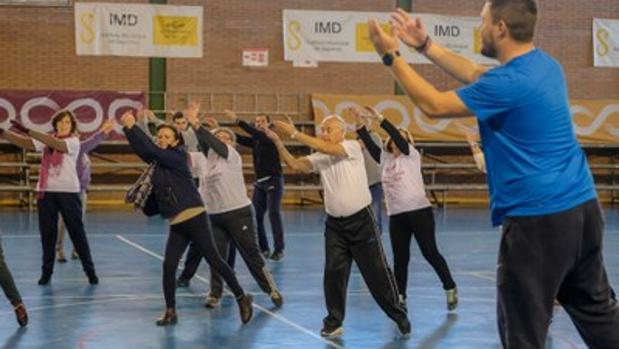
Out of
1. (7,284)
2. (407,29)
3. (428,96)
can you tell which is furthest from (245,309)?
(428,96)

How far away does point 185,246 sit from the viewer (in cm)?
990

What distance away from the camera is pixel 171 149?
993 cm

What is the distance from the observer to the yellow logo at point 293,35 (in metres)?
26.4

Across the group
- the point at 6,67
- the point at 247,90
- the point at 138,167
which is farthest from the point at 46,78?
the point at 247,90

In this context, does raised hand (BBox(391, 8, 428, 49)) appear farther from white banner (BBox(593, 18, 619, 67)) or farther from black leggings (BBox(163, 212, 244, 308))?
white banner (BBox(593, 18, 619, 67))

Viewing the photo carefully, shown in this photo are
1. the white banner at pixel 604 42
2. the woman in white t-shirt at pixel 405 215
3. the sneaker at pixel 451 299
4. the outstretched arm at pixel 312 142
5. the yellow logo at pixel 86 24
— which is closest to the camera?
the outstretched arm at pixel 312 142

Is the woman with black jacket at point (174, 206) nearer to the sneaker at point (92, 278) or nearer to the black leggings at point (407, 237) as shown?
the black leggings at point (407, 237)

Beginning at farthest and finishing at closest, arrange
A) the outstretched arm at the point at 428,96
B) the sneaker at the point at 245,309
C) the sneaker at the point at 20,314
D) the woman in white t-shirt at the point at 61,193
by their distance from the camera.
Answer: the woman in white t-shirt at the point at 61,193
the sneaker at the point at 245,309
the sneaker at the point at 20,314
the outstretched arm at the point at 428,96

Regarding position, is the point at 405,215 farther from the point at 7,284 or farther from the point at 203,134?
the point at 7,284

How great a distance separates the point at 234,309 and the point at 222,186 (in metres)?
1.29

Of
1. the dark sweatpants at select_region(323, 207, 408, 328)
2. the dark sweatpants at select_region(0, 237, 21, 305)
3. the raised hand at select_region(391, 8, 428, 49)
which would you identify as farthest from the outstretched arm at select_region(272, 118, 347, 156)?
the raised hand at select_region(391, 8, 428, 49)

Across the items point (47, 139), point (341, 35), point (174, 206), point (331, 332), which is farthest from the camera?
point (341, 35)

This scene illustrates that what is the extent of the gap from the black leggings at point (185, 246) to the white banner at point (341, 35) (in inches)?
666

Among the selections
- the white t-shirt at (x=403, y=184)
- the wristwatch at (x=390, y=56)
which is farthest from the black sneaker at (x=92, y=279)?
the wristwatch at (x=390, y=56)
